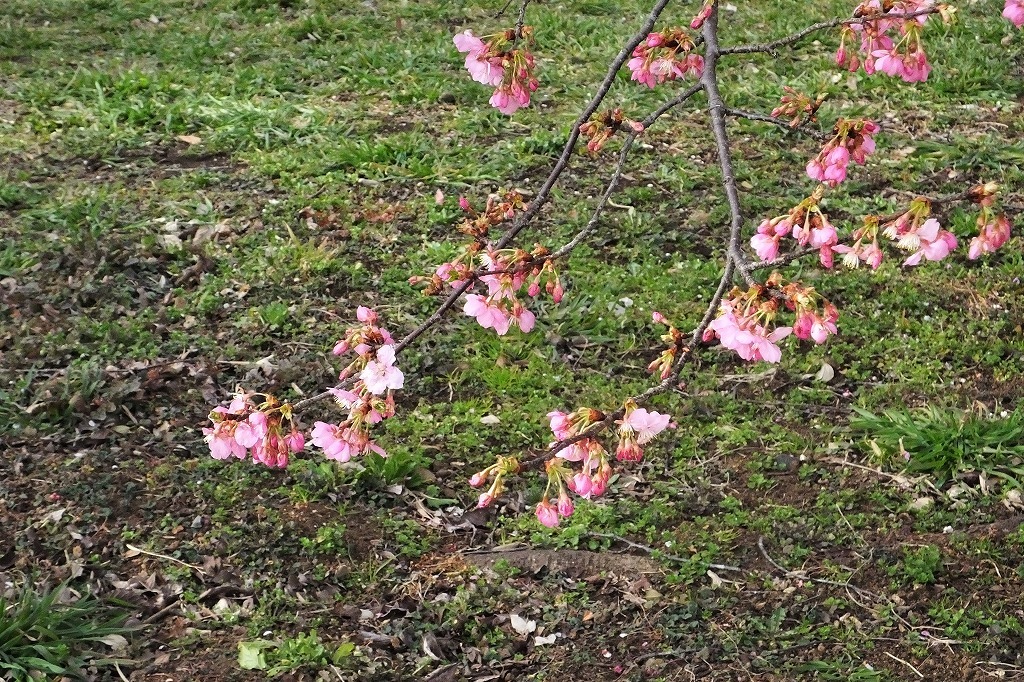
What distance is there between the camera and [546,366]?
384 cm

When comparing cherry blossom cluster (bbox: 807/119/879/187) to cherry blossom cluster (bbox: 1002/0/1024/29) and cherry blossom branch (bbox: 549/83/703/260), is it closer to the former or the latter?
cherry blossom branch (bbox: 549/83/703/260)

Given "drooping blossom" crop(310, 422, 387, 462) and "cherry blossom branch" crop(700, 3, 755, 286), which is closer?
"cherry blossom branch" crop(700, 3, 755, 286)

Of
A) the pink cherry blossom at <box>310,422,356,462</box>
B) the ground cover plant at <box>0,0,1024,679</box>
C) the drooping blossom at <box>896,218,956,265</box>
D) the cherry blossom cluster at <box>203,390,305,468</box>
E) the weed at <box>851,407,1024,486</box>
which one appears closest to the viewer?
the drooping blossom at <box>896,218,956,265</box>

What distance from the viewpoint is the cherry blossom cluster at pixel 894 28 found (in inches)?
86.9

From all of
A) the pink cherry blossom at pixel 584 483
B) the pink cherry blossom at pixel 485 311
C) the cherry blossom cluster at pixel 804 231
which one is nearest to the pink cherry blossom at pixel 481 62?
the pink cherry blossom at pixel 485 311

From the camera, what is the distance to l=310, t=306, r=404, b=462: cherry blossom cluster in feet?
6.55

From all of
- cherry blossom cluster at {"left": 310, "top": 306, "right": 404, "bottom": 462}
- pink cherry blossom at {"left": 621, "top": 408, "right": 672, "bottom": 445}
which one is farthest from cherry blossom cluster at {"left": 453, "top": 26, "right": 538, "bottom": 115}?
pink cherry blossom at {"left": 621, "top": 408, "right": 672, "bottom": 445}

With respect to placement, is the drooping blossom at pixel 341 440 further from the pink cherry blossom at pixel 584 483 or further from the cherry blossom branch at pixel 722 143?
the cherry blossom branch at pixel 722 143

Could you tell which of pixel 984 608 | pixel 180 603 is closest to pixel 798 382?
pixel 984 608

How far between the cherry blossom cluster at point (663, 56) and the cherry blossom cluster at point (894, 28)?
365 mm

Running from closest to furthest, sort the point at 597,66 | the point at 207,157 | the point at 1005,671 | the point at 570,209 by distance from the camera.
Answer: the point at 1005,671 < the point at 570,209 < the point at 207,157 < the point at 597,66

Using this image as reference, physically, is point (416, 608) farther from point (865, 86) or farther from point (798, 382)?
point (865, 86)

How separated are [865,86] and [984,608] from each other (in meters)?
3.50

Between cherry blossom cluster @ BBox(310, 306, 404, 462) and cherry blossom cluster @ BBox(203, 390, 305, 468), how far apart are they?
0.26ft
